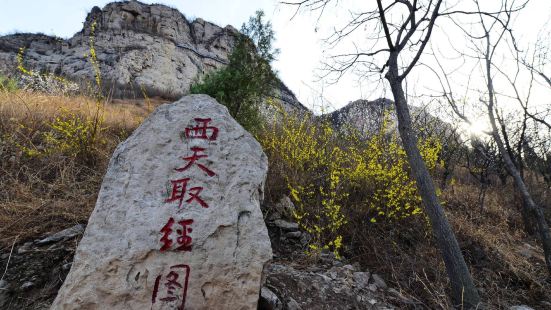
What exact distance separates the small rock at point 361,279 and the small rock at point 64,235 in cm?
229

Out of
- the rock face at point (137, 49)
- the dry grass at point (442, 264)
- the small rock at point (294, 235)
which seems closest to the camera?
the dry grass at point (442, 264)

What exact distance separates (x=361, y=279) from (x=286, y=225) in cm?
91

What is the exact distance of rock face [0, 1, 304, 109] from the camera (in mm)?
13375

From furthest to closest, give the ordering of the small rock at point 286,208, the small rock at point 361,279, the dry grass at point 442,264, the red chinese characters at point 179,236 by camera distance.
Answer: the small rock at point 286,208 < the dry grass at point 442,264 < the small rock at point 361,279 < the red chinese characters at point 179,236

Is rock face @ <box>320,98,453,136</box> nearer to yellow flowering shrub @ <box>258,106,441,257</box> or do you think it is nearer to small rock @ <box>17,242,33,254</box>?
yellow flowering shrub @ <box>258,106,441,257</box>

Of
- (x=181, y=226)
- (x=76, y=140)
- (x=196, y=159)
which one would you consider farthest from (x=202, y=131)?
(x=76, y=140)

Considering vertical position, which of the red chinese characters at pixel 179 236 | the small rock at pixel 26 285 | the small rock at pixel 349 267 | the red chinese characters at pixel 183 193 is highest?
the red chinese characters at pixel 183 193

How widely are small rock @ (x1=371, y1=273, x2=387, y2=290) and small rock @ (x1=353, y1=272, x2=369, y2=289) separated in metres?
0.10

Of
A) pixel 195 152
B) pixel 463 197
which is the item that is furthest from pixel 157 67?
pixel 195 152

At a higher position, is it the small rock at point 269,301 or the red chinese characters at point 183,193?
the red chinese characters at point 183,193

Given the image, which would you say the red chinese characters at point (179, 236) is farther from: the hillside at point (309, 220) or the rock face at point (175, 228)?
the hillside at point (309, 220)

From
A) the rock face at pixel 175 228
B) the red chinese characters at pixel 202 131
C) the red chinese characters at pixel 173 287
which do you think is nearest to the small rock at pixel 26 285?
the rock face at pixel 175 228

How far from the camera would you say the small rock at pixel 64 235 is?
259cm

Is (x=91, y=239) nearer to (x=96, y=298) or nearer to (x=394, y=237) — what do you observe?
(x=96, y=298)
